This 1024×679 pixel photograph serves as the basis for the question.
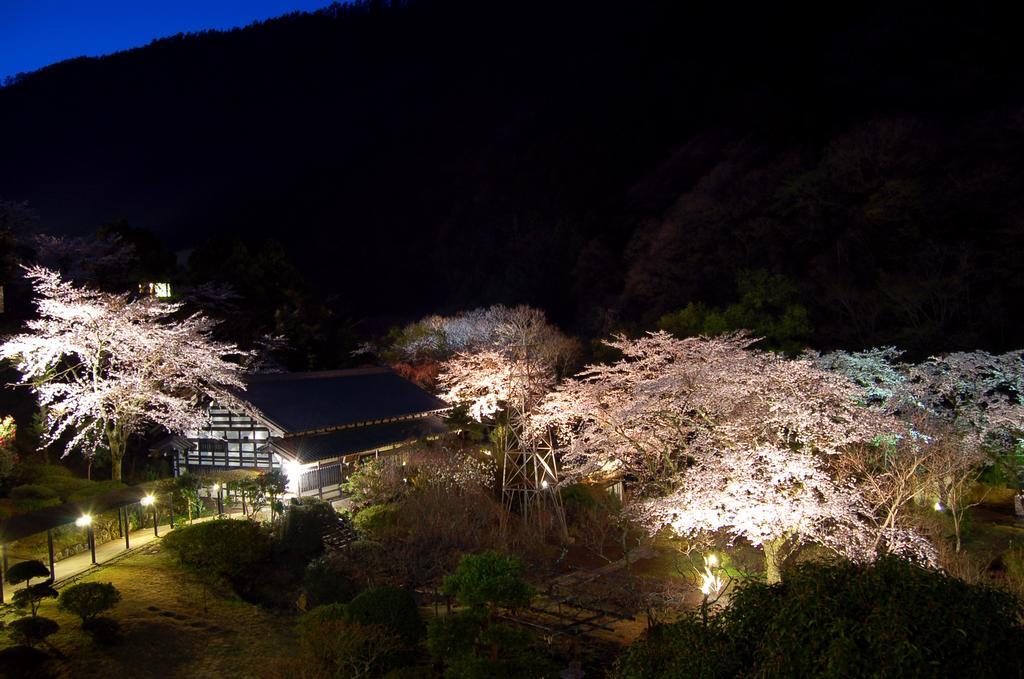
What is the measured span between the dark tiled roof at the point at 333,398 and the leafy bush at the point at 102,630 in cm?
944

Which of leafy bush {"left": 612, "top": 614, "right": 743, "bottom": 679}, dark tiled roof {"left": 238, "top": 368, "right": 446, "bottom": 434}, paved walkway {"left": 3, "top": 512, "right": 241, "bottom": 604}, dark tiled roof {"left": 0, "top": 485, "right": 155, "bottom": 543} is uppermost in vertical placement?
dark tiled roof {"left": 238, "top": 368, "right": 446, "bottom": 434}

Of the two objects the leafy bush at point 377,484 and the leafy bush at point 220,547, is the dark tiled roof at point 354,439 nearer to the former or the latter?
the leafy bush at point 377,484

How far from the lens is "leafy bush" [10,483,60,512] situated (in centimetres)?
1373

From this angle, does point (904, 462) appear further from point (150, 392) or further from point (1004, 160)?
point (1004, 160)

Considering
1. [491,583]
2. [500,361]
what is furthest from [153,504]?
[500,361]

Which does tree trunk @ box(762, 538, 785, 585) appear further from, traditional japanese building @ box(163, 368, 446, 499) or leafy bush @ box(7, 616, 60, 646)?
leafy bush @ box(7, 616, 60, 646)

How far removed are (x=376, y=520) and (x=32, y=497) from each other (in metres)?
6.67

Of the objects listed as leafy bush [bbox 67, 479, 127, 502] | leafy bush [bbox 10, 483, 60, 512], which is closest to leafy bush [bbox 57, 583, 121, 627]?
leafy bush [bbox 67, 479, 127, 502]

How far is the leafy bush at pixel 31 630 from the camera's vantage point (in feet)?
28.3

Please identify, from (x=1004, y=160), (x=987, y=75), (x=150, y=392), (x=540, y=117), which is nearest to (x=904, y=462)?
(x=150, y=392)

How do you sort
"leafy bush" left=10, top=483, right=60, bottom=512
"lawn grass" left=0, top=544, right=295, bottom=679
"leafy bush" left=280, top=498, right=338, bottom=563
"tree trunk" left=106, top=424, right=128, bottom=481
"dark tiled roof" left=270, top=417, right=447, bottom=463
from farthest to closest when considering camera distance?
"dark tiled roof" left=270, top=417, right=447, bottom=463
"tree trunk" left=106, top=424, right=128, bottom=481
"leafy bush" left=10, top=483, right=60, bottom=512
"leafy bush" left=280, top=498, right=338, bottom=563
"lawn grass" left=0, top=544, right=295, bottom=679

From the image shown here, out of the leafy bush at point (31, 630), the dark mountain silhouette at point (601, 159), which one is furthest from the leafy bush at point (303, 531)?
the dark mountain silhouette at point (601, 159)

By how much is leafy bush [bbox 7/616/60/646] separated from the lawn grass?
14.6 inches

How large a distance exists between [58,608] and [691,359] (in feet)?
40.1
